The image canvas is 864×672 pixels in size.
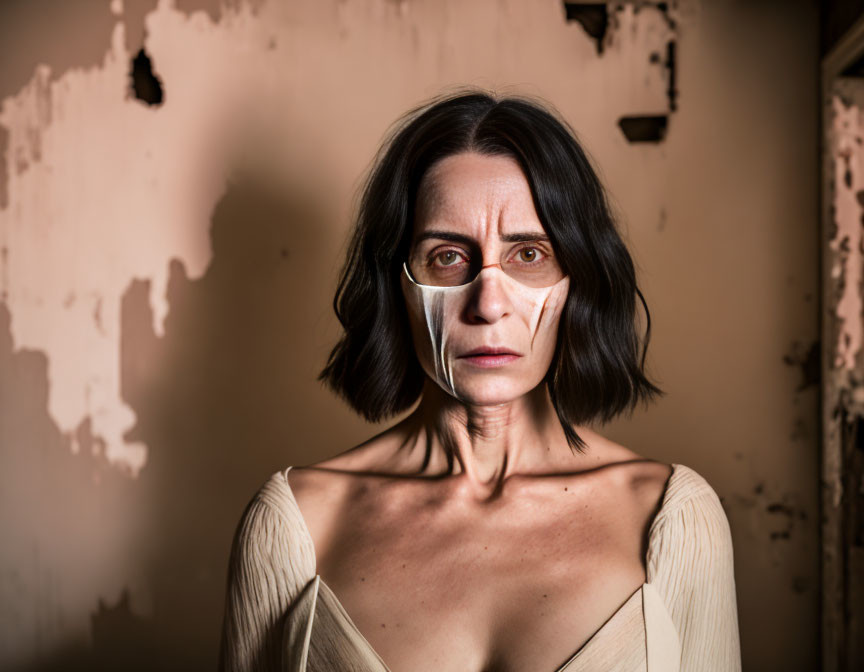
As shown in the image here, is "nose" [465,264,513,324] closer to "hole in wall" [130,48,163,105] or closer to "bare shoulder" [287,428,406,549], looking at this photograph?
"bare shoulder" [287,428,406,549]

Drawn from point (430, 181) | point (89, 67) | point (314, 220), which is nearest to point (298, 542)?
point (430, 181)

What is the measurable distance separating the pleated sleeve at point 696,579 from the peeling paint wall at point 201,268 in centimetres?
80

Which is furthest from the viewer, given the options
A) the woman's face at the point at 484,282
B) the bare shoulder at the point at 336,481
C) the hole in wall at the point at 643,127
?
the hole in wall at the point at 643,127

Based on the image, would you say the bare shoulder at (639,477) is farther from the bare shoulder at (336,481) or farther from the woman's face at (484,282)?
the bare shoulder at (336,481)

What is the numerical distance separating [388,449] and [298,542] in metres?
0.25

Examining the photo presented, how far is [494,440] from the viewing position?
1.39m

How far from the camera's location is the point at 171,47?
211cm

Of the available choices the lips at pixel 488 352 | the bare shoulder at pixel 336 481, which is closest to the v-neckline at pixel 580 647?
the bare shoulder at pixel 336 481

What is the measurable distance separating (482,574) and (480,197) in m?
0.57

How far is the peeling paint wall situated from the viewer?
206 cm

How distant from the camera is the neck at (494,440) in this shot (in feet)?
4.54

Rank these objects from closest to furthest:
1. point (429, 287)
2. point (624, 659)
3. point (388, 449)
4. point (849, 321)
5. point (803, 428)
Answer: point (624, 659)
point (429, 287)
point (388, 449)
point (849, 321)
point (803, 428)

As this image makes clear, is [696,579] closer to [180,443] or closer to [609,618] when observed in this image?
[609,618]

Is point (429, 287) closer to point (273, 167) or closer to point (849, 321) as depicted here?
point (273, 167)
